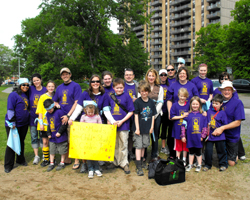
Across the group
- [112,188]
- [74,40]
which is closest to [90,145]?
[112,188]

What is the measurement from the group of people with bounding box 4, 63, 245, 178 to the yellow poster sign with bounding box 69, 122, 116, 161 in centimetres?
19

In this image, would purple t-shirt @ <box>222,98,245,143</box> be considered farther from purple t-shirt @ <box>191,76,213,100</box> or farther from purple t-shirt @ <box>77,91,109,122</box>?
purple t-shirt @ <box>77,91,109,122</box>

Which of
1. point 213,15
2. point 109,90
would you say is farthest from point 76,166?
point 213,15

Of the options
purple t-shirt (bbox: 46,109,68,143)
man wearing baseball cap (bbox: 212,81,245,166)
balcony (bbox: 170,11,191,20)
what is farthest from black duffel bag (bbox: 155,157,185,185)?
balcony (bbox: 170,11,191,20)

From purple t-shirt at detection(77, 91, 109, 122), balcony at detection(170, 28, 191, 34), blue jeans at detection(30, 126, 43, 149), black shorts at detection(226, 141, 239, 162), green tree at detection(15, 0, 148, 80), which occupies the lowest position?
black shorts at detection(226, 141, 239, 162)

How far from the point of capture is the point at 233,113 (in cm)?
511

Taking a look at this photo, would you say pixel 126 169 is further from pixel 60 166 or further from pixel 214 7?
→ pixel 214 7

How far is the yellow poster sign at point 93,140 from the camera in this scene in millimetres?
4715

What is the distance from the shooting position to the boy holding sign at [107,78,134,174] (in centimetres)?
490

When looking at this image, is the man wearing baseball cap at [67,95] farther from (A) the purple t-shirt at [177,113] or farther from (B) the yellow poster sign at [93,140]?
(A) the purple t-shirt at [177,113]

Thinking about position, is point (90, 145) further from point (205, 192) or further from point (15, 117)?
point (205, 192)

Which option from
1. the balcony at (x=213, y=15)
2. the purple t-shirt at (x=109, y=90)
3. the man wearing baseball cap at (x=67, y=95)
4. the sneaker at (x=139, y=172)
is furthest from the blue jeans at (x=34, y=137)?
the balcony at (x=213, y=15)

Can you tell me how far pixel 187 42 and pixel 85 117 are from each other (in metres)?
78.3

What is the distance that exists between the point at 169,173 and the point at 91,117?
76.8 inches
